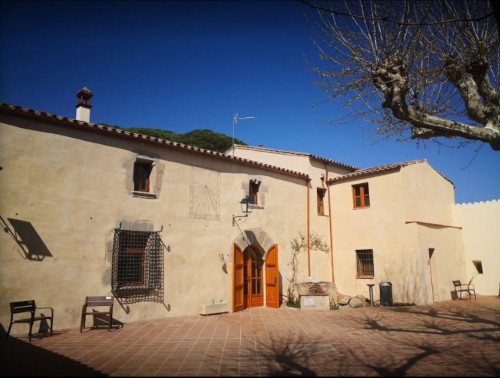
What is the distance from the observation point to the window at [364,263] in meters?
13.9

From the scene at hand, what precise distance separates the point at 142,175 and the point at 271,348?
6087mm

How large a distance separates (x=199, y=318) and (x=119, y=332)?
2.49 meters

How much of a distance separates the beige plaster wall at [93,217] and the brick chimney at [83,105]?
112 cm

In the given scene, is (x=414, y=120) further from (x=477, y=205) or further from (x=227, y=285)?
(x=477, y=205)

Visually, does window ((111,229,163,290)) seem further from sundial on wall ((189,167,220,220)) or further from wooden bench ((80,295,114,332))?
sundial on wall ((189,167,220,220))

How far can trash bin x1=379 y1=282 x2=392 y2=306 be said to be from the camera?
12.5m

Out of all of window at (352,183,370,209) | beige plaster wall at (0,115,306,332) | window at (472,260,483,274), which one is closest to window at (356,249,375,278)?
window at (352,183,370,209)

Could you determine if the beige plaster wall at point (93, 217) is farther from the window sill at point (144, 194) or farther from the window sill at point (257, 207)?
the window sill at point (257, 207)

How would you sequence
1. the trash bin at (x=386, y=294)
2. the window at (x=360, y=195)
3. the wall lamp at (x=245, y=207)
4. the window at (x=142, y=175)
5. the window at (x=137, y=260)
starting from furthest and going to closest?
the window at (x=360, y=195) < the trash bin at (x=386, y=294) < the wall lamp at (x=245, y=207) < the window at (x=142, y=175) < the window at (x=137, y=260)

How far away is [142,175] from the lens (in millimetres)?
10312

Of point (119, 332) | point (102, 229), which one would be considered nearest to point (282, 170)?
point (102, 229)

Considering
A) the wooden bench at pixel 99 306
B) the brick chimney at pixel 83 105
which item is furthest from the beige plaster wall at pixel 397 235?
the brick chimney at pixel 83 105

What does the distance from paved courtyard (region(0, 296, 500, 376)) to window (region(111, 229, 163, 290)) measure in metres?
1.11

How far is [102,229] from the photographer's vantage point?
30.0 ft
